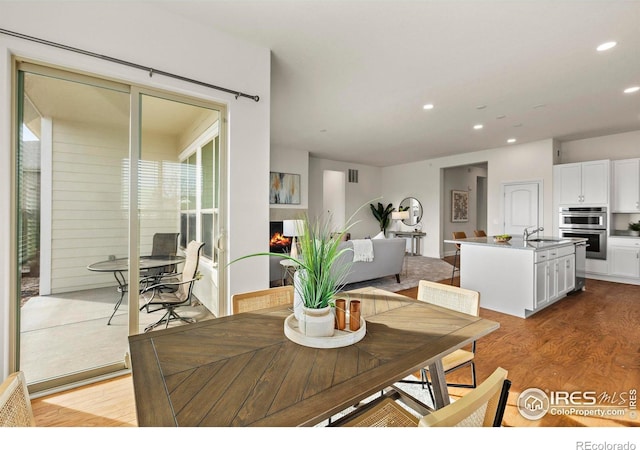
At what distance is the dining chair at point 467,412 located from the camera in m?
0.73

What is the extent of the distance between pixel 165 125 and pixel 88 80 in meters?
0.53

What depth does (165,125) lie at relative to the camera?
2412 mm

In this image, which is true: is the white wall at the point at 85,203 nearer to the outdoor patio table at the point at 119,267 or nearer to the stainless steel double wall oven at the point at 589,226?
the outdoor patio table at the point at 119,267

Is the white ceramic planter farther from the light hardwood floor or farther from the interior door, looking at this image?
the interior door

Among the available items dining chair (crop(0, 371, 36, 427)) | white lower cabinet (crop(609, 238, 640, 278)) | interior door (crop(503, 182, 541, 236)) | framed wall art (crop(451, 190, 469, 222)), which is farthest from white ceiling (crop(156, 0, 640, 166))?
framed wall art (crop(451, 190, 469, 222))

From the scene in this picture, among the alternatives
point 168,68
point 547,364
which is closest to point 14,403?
point 168,68

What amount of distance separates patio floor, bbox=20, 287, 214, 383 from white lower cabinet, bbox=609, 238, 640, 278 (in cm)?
710

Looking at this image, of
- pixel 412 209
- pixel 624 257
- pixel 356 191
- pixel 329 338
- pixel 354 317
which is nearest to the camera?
pixel 329 338

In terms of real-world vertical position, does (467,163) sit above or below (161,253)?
above

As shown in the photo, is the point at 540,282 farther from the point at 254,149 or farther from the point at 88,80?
the point at 88,80

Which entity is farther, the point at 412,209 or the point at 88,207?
the point at 412,209

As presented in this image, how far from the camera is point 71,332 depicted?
2168 millimetres

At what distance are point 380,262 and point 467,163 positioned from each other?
14.1 feet

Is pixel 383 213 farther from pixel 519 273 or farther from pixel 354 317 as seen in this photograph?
pixel 354 317
